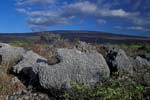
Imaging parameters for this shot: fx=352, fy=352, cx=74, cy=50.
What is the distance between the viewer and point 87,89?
342 inches

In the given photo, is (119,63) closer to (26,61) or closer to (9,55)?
(26,61)

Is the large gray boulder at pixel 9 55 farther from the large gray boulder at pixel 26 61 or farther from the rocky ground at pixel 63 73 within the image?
the rocky ground at pixel 63 73

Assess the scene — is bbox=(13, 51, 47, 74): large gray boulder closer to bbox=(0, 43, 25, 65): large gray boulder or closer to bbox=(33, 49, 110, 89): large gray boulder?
bbox=(0, 43, 25, 65): large gray boulder

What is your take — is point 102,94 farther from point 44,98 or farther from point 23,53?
point 23,53

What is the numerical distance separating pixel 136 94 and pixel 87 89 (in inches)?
47.2

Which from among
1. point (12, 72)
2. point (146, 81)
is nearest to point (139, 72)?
point (146, 81)

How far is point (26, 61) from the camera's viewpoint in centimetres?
1162

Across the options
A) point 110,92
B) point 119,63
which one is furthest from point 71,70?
point 110,92

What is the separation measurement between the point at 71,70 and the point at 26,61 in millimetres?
2376

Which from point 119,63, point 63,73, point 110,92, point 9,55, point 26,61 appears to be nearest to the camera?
point 110,92

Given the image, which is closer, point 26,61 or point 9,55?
point 26,61

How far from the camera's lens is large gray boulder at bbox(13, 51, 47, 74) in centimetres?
1116

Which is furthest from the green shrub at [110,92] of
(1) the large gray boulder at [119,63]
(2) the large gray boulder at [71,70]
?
(1) the large gray boulder at [119,63]

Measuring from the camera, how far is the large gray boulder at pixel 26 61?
11156 millimetres
